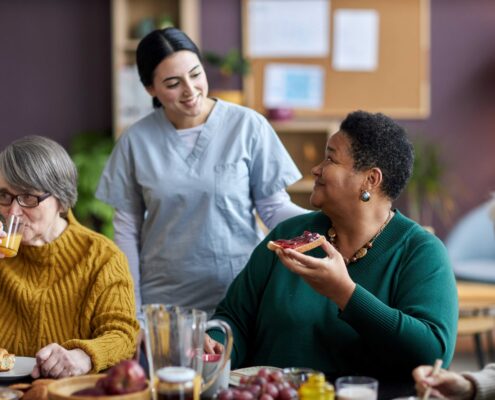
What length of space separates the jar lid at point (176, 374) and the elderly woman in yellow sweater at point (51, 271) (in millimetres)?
567

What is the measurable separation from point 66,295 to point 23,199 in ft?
0.85

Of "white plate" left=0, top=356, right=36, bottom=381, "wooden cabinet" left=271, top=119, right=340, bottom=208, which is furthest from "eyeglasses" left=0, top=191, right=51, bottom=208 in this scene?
"wooden cabinet" left=271, top=119, right=340, bottom=208

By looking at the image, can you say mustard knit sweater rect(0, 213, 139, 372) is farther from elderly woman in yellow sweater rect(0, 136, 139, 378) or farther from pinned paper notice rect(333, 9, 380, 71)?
pinned paper notice rect(333, 9, 380, 71)

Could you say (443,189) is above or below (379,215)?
below

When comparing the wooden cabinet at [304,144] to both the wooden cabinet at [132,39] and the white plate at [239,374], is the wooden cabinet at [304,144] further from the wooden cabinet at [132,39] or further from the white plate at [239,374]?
the white plate at [239,374]

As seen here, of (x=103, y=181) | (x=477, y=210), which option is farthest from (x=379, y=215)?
(x=477, y=210)

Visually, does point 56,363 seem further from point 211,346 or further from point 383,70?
point 383,70

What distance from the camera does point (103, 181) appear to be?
9.11 ft

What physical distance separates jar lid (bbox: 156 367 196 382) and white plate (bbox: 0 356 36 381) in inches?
18.5

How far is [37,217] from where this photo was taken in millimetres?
2277

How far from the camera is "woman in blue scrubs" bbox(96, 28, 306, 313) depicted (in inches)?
104

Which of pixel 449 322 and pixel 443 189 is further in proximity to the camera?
pixel 443 189

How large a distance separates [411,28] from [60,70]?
2.21 meters

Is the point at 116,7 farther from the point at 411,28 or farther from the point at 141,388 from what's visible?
the point at 141,388
